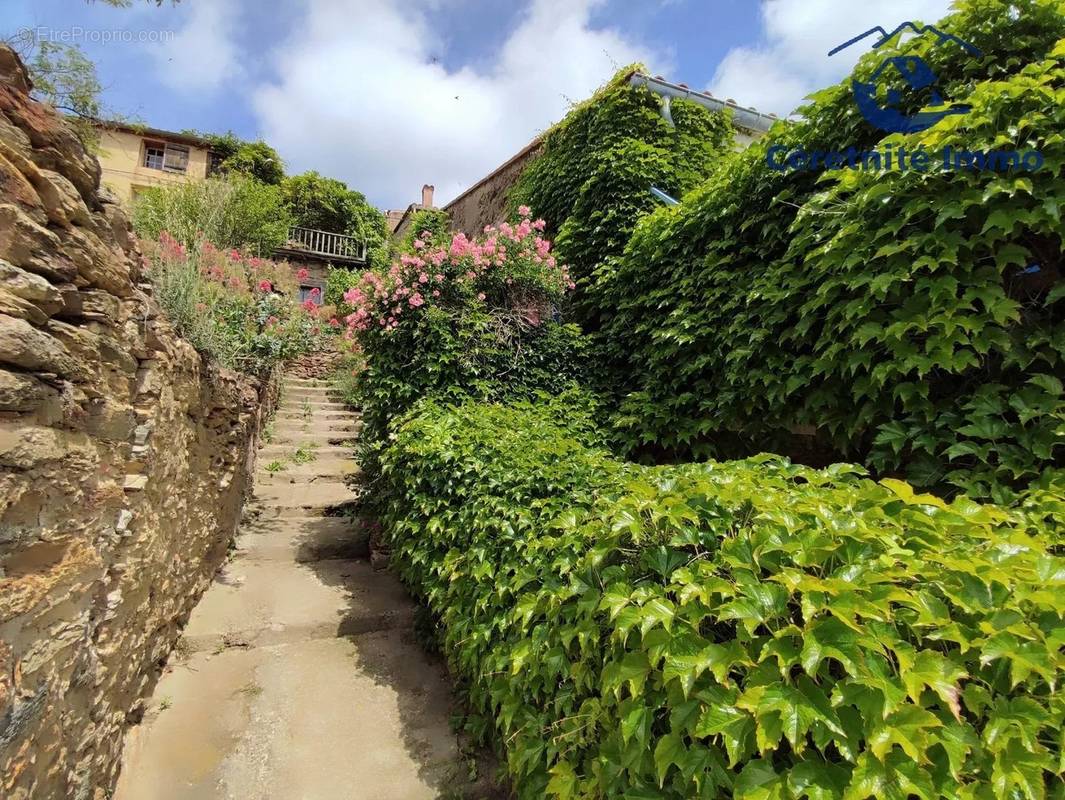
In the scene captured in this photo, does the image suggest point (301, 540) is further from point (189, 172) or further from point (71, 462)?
point (189, 172)

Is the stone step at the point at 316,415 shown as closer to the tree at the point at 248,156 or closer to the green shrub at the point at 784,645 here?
the green shrub at the point at 784,645

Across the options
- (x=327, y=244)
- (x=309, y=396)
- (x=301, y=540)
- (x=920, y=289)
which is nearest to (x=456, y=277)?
(x=301, y=540)

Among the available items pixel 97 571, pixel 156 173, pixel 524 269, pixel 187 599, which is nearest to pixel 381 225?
pixel 156 173

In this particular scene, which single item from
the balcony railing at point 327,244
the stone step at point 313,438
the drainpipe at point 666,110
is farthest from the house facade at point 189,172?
the drainpipe at point 666,110

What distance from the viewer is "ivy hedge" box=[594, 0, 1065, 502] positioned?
2104 millimetres

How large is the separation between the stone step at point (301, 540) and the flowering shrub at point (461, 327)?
2.89ft

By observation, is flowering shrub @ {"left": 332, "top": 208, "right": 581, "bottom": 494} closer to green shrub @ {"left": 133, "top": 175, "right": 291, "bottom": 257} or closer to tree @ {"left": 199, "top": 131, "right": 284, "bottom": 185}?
green shrub @ {"left": 133, "top": 175, "right": 291, "bottom": 257}

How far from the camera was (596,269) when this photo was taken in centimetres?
532

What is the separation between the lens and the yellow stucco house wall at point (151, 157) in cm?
1694

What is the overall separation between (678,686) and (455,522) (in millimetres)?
1742

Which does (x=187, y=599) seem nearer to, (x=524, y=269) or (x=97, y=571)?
(x=97, y=571)

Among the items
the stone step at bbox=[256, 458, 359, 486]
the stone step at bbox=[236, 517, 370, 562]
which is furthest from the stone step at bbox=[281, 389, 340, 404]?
the stone step at bbox=[236, 517, 370, 562]

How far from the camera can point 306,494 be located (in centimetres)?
608

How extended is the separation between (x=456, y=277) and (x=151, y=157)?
68.8 ft
